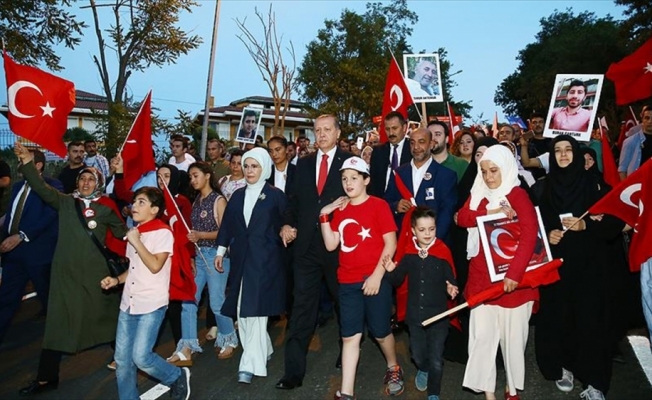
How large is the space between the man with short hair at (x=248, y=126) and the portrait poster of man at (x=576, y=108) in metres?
6.64

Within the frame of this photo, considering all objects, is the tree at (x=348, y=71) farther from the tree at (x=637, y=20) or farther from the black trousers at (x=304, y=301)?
the black trousers at (x=304, y=301)

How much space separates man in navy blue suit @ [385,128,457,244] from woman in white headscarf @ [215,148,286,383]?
50.6 inches

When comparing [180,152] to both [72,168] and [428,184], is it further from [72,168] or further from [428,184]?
[428,184]

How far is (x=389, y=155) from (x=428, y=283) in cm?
233

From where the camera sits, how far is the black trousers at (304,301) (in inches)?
217

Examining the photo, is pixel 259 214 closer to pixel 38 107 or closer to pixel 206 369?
pixel 206 369

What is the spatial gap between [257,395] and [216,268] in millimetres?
1346

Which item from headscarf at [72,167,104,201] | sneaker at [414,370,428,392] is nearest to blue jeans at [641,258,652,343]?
sneaker at [414,370,428,392]

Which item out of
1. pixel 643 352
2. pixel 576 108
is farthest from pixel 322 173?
pixel 643 352

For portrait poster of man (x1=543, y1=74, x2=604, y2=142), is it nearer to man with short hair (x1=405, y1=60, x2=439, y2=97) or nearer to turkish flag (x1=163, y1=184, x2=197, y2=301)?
man with short hair (x1=405, y1=60, x2=439, y2=97)

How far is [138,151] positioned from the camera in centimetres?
680

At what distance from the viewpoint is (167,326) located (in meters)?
7.95

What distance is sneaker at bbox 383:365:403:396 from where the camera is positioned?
532 cm

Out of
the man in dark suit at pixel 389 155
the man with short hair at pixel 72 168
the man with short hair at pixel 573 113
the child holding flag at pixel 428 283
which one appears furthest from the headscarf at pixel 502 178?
the man with short hair at pixel 72 168
